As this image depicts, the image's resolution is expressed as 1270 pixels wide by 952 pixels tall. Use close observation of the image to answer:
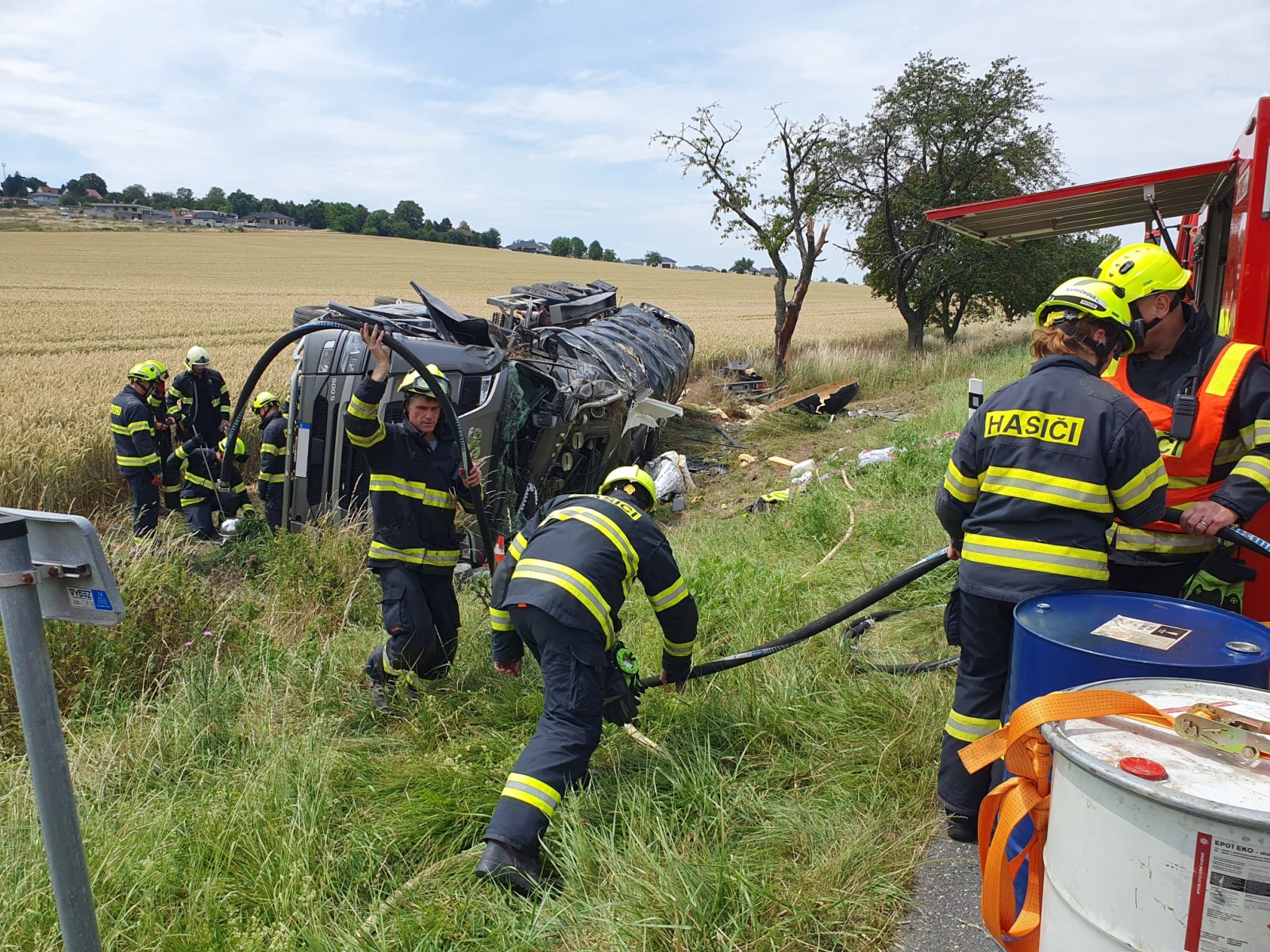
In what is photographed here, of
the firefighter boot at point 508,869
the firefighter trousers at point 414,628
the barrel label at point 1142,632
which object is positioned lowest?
the firefighter boot at point 508,869

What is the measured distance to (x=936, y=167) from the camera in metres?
19.2

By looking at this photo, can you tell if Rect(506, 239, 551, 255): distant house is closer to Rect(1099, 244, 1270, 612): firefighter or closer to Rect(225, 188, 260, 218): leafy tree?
Rect(225, 188, 260, 218): leafy tree

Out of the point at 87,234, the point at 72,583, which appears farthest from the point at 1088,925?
the point at 87,234

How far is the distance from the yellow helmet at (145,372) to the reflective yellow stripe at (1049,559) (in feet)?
25.2

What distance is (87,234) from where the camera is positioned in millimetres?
52781

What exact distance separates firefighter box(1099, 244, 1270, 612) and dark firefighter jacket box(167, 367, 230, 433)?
8.30 metres

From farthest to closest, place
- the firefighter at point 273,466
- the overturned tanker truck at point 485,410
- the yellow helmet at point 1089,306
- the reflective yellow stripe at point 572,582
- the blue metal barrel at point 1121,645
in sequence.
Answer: the firefighter at point 273,466
the overturned tanker truck at point 485,410
the reflective yellow stripe at point 572,582
the yellow helmet at point 1089,306
the blue metal barrel at point 1121,645

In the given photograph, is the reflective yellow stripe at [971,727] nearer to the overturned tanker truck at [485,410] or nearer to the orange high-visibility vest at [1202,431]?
the orange high-visibility vest at [1202,431]

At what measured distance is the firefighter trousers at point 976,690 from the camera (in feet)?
9.09

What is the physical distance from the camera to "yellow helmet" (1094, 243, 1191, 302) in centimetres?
297

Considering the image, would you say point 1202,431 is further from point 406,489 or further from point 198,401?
point 198,401

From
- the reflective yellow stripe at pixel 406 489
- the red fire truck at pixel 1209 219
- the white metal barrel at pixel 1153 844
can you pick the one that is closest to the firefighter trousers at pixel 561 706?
the reflective yellow stripe at pixel 406 489

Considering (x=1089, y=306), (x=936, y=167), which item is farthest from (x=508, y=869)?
(x=936, y=167)

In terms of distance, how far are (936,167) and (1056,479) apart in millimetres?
18743
